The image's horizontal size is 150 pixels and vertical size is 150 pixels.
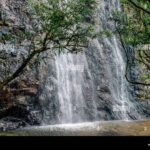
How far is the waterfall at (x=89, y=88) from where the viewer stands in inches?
1134

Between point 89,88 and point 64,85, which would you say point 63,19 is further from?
point 89,88

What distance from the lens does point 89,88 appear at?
3206 cm

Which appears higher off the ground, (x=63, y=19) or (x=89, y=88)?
(x=63, y=19)

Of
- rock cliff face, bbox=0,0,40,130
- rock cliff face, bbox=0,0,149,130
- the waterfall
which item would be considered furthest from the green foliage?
the waterfall

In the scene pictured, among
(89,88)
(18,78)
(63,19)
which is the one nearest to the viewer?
(63,19)

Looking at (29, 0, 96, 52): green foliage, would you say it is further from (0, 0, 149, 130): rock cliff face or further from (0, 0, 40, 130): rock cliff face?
(0, 0, 40, 130): rock cliff face

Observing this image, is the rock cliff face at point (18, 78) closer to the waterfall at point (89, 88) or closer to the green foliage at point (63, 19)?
the waterfall at point (89, 88)

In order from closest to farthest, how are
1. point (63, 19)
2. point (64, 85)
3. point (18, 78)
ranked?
point (63, 19), point (18, 78), point (64, 85)

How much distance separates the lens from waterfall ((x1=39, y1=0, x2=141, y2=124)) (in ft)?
94.5

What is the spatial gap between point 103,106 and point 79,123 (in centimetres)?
390

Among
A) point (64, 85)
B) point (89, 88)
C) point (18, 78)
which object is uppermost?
point (18, 78)

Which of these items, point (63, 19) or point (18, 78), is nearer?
point (63, 19)

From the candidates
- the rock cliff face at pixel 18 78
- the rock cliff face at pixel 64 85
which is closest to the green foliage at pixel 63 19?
the rock cliff face at pixel 64 85

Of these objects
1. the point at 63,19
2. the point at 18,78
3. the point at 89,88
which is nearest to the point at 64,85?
the point at 89,88
